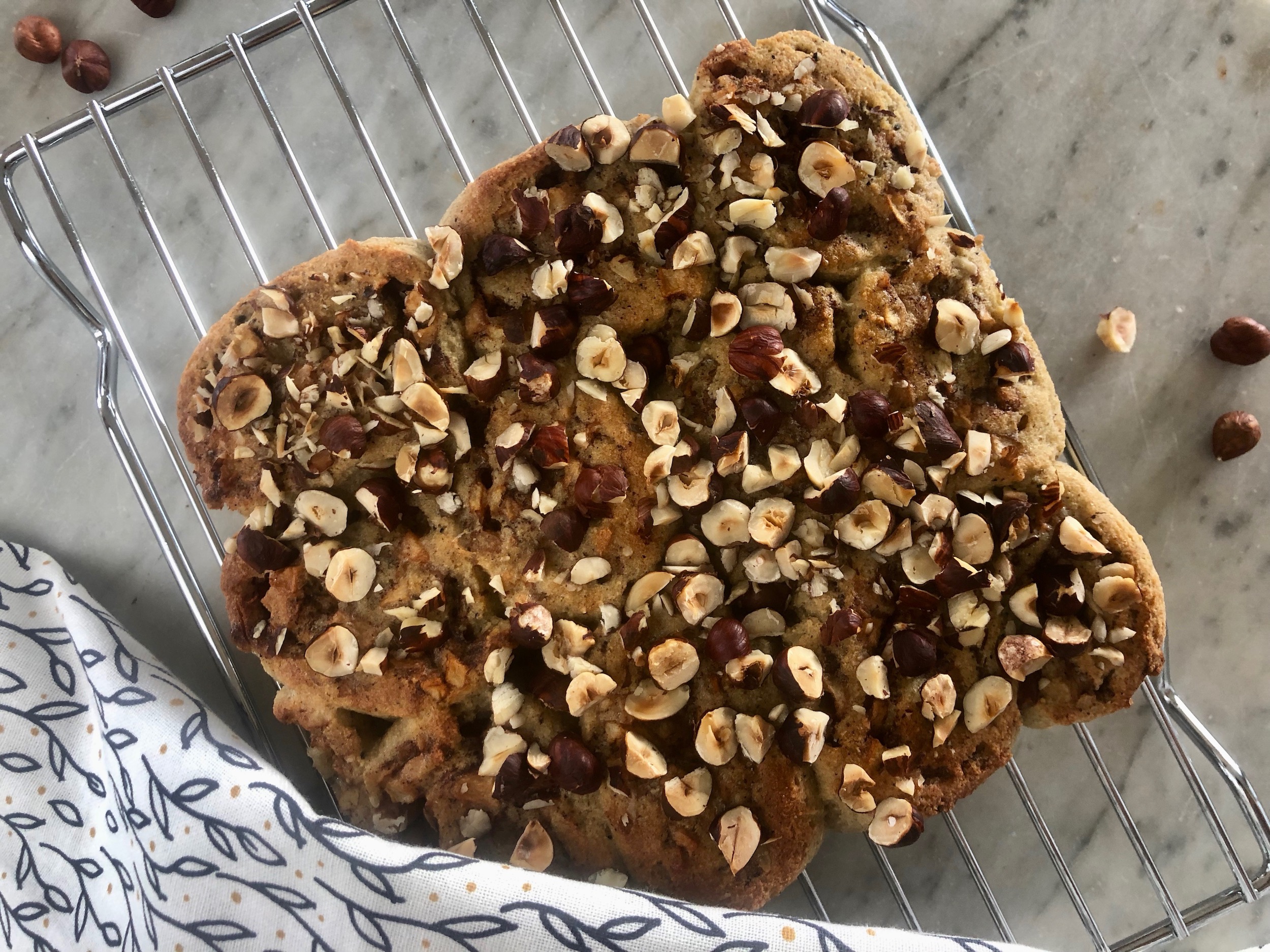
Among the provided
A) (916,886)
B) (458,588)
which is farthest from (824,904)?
(458,588)

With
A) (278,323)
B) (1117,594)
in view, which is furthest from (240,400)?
(1117,594)

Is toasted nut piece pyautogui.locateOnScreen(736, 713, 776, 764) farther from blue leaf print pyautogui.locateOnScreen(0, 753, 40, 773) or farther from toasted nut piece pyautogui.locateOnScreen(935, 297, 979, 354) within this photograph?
blue leaf print pyautogui.locateOnScreen(0, 753, 40, 773)

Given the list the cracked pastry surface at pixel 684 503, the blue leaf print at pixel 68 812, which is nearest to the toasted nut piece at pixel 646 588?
the cracked pastry surface at pixel 684 503

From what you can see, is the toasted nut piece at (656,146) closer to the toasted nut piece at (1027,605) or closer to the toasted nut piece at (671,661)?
the toasted nut piece at (671,661)

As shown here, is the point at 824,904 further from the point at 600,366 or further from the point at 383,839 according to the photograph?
the point at 600,366

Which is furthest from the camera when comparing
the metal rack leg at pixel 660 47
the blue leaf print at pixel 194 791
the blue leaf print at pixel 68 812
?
the metal rack leg at pixel 660 47

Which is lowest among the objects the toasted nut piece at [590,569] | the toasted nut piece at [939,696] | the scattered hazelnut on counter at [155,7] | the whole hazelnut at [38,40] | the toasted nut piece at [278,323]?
the toasted nut piece at [939,696]
